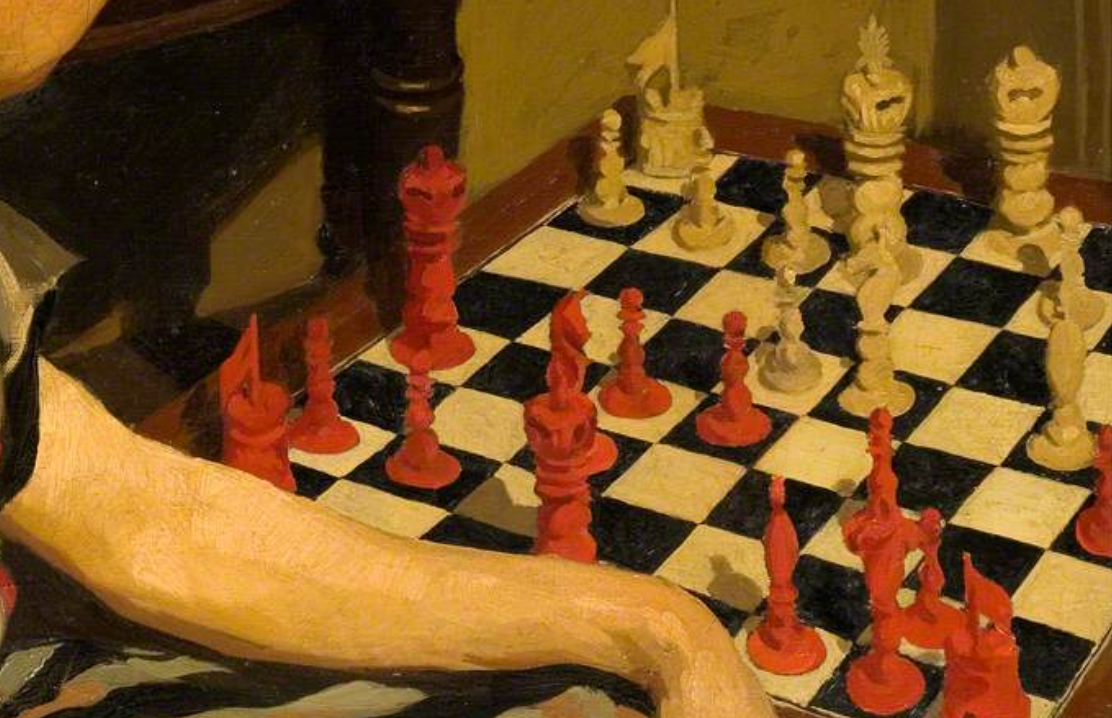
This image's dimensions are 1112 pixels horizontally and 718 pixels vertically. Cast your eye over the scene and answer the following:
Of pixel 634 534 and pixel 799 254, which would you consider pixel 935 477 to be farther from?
pixel 799 254

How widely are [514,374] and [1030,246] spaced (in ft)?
1.93

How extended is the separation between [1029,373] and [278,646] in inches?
43.7

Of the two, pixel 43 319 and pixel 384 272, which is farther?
pixel 384 272

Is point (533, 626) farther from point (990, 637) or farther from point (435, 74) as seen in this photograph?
point (435, 74)

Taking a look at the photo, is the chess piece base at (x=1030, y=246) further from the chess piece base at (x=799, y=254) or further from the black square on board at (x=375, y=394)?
the black square on board at (x=375, y=394)

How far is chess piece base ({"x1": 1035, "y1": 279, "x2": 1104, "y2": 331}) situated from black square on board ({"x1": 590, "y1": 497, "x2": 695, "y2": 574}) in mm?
428

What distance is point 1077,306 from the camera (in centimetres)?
225

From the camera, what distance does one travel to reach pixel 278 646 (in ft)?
4.61

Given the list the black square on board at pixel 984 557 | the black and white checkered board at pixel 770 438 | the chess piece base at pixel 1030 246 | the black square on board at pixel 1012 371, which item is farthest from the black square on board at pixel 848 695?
the chess piece base at pixel 1030 246

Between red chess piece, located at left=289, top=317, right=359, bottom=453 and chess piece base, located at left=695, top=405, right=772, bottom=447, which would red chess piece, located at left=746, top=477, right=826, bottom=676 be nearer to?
chess piece base, located at left=695, top=405, right=772, bottom=447

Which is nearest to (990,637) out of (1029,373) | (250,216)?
(1029,373)

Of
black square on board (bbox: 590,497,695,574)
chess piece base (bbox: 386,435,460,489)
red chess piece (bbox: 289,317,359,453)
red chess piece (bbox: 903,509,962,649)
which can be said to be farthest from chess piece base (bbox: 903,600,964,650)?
red chess piece (bbox: 289,317,359,453)

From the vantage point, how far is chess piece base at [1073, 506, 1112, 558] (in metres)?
2.06

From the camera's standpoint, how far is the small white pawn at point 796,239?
7.97ft
